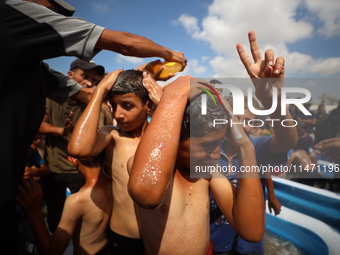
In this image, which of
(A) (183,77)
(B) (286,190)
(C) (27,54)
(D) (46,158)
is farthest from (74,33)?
(B) (286,190)

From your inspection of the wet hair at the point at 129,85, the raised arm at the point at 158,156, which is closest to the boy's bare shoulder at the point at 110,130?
the wet hair at the point at 129,85

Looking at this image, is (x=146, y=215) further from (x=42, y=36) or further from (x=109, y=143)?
(x=42, y=36)

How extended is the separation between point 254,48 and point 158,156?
99cm

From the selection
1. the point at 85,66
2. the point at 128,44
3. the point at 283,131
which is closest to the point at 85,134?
the point at 128,44

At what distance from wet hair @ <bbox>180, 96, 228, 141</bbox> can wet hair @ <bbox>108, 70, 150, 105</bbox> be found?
61cm

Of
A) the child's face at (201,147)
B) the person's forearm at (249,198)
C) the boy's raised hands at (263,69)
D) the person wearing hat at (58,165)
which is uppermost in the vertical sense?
the boy's raised hands at (263,69)

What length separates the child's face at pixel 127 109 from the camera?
156cm

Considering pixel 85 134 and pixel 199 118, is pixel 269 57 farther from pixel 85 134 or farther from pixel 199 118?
pixel 85 134

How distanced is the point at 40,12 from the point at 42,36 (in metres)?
0.15

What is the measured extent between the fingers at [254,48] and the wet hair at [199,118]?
43 cm

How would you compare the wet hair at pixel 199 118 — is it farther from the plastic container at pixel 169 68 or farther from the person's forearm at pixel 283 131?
the plastic container at pixel 169 68

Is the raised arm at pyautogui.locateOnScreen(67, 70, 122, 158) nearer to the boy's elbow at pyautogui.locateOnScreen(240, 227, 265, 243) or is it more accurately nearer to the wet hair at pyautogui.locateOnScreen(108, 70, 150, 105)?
the wet hair at pyautogui.locateOnScreen(108, 70, 150, 105)

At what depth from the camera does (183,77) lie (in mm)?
1174

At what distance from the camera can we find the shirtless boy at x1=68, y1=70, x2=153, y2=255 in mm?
1552
